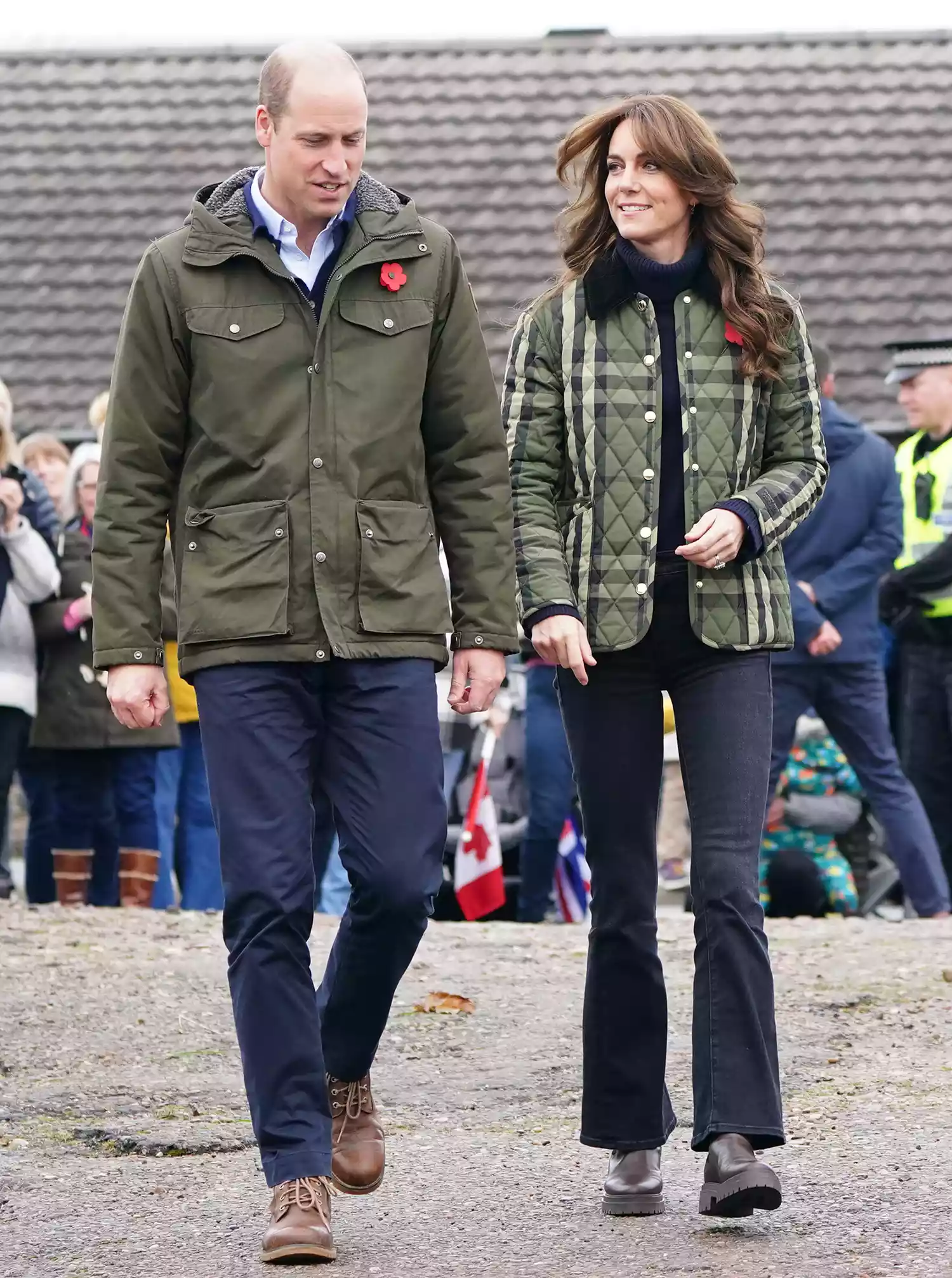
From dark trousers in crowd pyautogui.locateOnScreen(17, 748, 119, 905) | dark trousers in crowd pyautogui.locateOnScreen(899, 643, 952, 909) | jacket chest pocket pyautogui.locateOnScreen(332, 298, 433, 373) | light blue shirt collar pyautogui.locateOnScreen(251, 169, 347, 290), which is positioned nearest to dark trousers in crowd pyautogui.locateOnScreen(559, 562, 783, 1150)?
jacket chest pocket pyautogui.locateOnScreen(332, 298, 433, 373)

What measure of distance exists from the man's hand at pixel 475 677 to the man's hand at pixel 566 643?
0.10 meters

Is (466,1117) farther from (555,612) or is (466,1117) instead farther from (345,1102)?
(555,612)

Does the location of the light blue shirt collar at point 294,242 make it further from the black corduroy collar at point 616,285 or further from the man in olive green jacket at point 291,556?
the black corduroy collar at point 616,285

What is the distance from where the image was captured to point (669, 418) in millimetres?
4590

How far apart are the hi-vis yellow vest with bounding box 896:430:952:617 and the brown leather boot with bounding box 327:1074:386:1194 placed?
573 centimetres

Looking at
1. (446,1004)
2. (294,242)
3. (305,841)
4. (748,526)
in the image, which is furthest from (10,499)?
(748,526)

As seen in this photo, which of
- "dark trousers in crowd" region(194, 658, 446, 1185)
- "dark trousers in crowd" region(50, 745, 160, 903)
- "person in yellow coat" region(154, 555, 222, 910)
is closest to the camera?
"dark trousers in crowd" region(194, 658, 446, 1185)

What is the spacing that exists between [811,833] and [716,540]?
6561mm

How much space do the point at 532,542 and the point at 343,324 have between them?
0.62m

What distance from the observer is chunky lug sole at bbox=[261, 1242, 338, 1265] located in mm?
4070

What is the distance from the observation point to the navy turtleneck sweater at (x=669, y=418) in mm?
4586

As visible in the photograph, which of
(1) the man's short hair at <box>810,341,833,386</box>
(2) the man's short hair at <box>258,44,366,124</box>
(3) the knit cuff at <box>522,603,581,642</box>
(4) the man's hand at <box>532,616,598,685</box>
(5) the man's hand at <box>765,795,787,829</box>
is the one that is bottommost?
(5) the man's hand at <box>765,795,787,829</box>

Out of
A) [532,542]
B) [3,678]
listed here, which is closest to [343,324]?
[532,542]

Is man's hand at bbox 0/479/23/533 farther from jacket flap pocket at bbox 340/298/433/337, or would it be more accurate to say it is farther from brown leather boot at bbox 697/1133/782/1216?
brown leather boot at bbox 697/1133/782/1216
